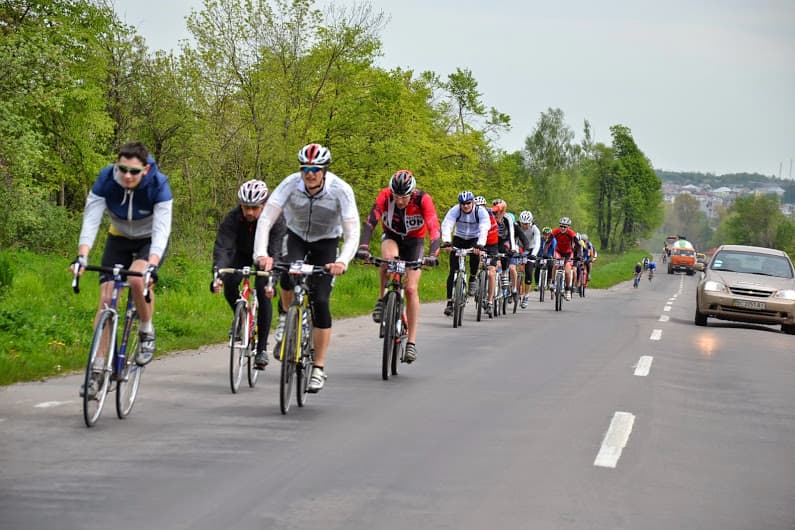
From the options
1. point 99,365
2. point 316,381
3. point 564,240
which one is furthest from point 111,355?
point 564,240

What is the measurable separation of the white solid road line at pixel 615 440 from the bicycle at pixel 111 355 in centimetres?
311

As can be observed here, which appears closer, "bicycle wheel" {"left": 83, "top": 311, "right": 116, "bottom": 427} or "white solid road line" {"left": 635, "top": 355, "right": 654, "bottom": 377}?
"bicycle wheel" {"left": 83, "top": 311, "right": 116, "bottom": 427}

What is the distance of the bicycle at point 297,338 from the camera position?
25.1ft

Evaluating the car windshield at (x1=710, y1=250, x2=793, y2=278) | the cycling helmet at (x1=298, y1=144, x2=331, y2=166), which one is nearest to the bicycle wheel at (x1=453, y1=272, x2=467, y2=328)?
the car windshield at (x1=710, y1=250, x2=793, y2=278)

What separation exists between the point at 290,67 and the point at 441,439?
28144 mm

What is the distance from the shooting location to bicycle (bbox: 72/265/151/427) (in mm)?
6777

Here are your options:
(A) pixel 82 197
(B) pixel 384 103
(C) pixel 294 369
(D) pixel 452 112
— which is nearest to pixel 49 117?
(A) pixel 82 197

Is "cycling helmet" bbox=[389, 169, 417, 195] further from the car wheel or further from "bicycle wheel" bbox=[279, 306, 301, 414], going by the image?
the car wheel

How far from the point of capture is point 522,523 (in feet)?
16.4

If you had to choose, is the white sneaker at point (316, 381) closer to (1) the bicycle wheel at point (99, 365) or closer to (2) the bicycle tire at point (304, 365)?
(2) the bicycle tire at point (304, 365)

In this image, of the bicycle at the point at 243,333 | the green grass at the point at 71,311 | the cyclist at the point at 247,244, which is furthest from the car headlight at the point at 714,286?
the bicycle at the point at 243,333

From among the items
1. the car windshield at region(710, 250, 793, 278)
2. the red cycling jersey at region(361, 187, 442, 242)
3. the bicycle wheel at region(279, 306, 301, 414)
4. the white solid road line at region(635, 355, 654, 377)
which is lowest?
the white solid road line at region(635, 355, 654, 377)

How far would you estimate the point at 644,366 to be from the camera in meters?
12.3

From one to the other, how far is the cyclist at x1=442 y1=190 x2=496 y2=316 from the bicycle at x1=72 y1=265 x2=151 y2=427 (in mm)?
8652
